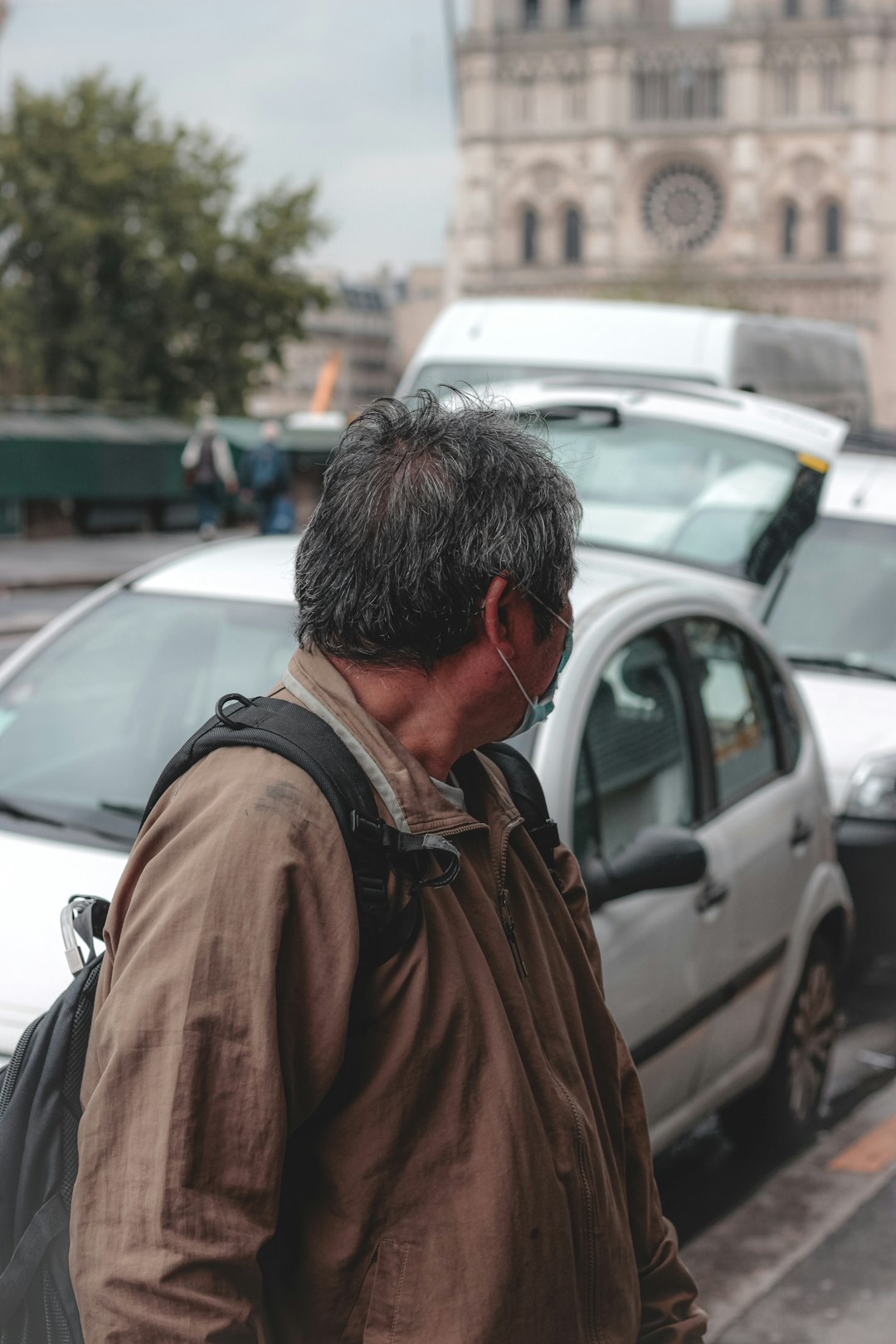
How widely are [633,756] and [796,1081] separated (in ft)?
4.30

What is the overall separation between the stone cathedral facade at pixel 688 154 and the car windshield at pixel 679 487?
8623cm

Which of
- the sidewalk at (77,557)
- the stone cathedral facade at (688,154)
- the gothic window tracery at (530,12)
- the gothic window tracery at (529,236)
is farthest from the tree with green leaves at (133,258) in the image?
the gothic window tracery at (530,12)

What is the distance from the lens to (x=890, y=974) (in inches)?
255

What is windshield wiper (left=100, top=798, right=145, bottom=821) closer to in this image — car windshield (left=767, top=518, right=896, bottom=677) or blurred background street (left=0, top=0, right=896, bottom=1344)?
blurred background street (left=0, top=0, right=896, bottom=1344)

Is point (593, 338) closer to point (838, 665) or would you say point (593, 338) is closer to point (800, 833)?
point (838, 665)

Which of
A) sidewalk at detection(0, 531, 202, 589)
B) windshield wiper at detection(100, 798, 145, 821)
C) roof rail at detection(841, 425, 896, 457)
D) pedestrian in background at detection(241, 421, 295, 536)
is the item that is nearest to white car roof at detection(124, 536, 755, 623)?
windshield wiper at detection(100, 798, 145, 821)

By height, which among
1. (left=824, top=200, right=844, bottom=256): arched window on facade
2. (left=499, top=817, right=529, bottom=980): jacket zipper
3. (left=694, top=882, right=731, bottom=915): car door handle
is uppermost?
(left=824, top=200, right=844, bottom=256): arched window on facade

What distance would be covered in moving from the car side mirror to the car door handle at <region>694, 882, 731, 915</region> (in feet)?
1.68

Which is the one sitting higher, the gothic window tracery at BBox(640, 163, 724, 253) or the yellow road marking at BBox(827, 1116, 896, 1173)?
the gothic window tracery at BBox(640, 163, 724, 253)

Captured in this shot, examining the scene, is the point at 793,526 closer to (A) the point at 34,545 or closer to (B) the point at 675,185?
(A) the point at 34,545

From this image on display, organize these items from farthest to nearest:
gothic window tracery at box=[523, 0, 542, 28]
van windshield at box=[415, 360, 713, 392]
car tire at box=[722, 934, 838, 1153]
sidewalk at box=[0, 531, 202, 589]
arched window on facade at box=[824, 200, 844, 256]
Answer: gothic window tracery at box=[523, 0, 542, 28] → arched window on facade at box=[824, 200, 844, 256] → sidewalk at box=[0, 531, 202, 589] → van windshield at box=[415, 360, 713, 392] → car tire at box=[722, 934, 838, 1153]

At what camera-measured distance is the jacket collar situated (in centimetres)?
159

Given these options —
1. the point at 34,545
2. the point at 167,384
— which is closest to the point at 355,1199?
the point at 34,545

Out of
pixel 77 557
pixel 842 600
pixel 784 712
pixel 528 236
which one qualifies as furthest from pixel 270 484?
pixel 528 236
